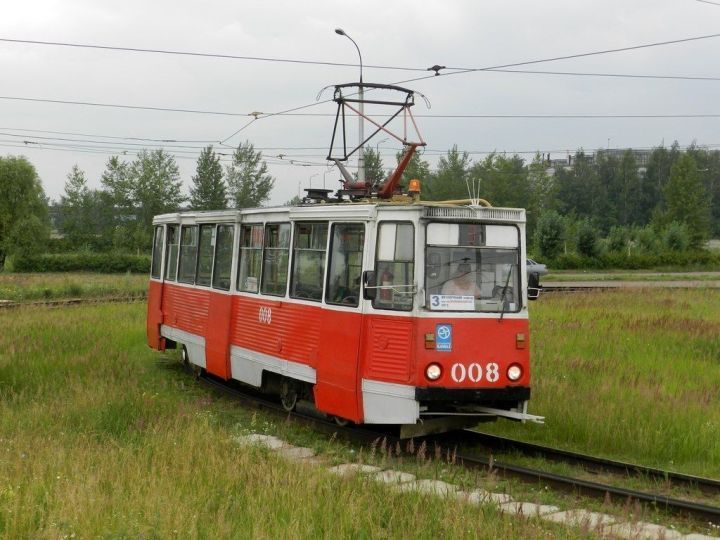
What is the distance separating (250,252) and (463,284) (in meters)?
4.09

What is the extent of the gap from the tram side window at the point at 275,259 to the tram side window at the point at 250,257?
0.23 meters

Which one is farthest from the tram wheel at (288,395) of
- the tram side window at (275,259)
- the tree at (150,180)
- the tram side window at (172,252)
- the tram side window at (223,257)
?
the tree at (150,180)

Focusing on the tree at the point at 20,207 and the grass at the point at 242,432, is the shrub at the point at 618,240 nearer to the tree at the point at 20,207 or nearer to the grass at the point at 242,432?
the grass at the point at 242,432

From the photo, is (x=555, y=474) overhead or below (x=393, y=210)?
below

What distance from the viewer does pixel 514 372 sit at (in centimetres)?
963

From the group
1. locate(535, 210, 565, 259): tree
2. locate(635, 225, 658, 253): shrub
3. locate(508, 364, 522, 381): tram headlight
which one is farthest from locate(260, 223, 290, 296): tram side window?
locate(635, 225, 658, 253): shrub

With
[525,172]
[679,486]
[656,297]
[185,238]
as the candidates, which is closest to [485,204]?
[679,486]

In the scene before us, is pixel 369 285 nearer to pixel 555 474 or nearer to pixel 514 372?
pixel 514 372

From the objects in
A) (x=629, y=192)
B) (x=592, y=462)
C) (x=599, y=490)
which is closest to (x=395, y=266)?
(x=592, y=462)

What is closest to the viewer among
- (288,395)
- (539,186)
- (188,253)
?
(288,395)

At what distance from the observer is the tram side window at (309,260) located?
10.6 m

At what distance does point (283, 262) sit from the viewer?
11.5m

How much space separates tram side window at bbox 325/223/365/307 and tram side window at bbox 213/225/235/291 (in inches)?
125

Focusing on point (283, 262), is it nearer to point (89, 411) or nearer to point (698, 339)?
point (89, 411)
